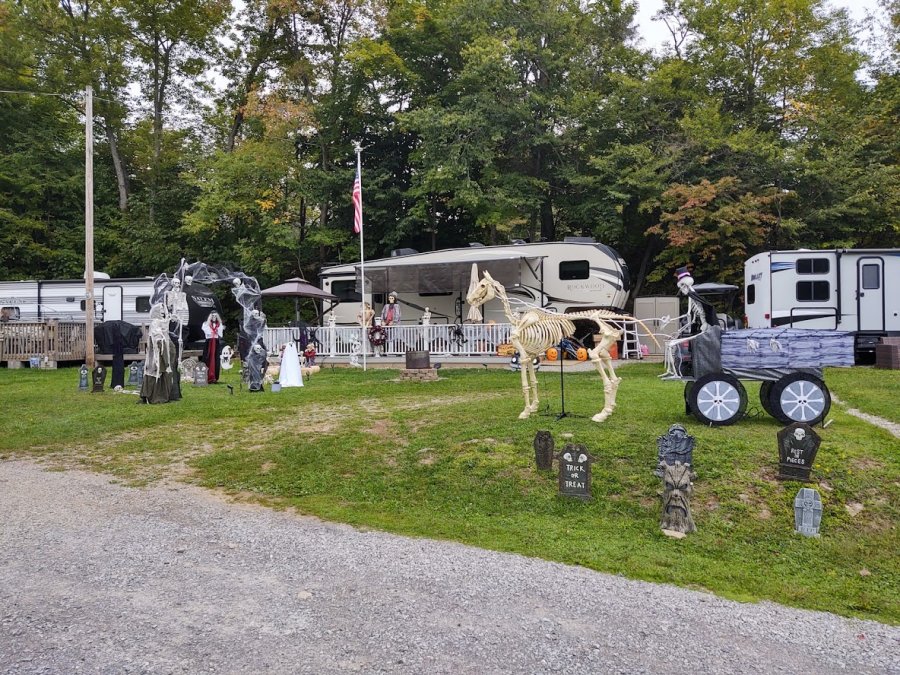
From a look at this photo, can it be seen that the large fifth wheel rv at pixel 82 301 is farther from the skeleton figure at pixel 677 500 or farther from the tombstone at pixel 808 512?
the tombstone at pixel 808 512

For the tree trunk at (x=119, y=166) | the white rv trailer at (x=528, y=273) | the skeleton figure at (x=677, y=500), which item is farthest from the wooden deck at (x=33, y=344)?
the skeleton figure at (x=677, y=500)

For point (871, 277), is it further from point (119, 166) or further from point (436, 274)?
point (119, 166)

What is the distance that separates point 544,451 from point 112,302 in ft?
65.8

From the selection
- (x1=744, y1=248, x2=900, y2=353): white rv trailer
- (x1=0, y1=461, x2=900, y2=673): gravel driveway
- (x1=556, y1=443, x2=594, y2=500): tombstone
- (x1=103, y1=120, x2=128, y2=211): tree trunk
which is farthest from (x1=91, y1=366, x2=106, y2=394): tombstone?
(x1=103, y1=120, x2=128, y2=211): tree trunk

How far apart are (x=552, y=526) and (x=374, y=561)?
Result: 172cm

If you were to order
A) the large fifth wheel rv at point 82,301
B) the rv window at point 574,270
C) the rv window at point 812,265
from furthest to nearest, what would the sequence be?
1. the large fifth wheel rv at point 82,301
2. the rv window at point 574,270
3. the rv window at point 812,265

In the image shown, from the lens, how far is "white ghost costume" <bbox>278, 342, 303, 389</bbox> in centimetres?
1436

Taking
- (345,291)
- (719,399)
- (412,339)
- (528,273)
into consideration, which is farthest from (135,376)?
(719,399)

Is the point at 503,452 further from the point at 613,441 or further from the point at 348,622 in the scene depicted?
the point at 348,622

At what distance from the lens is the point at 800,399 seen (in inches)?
312

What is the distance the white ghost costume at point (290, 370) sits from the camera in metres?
14.4

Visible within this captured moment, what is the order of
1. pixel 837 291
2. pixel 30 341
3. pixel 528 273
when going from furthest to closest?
pixel 30 341
pixel 528 273
pixel 837 291

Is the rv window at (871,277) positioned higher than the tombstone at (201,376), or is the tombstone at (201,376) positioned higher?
the rv window at (871,277)

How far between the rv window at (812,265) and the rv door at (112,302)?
831 inches
